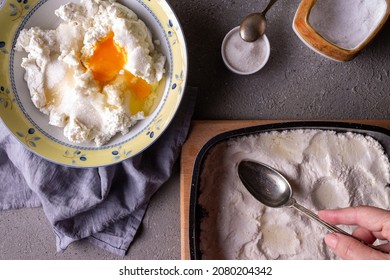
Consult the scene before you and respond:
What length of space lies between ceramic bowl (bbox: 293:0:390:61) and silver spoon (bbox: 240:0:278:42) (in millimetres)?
84

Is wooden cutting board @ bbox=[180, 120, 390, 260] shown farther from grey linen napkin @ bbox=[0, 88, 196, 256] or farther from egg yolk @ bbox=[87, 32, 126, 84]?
egg yolk @ bbox=[87, 32, 126, 84]

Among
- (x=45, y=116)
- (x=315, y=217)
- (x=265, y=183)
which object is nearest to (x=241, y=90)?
(x=265, y=183)

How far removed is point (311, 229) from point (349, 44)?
47cm

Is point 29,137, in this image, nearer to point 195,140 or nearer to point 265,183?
point 195,140

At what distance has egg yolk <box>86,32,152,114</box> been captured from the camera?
41.4 inches

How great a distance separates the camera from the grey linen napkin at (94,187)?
1.11m

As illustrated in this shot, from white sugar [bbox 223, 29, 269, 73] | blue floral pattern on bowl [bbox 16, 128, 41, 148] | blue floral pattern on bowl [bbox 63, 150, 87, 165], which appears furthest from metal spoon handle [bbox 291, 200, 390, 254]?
blue floral pattern on bowl [bbox 16, 128, 41, 148]

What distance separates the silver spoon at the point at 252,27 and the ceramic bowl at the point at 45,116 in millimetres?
157

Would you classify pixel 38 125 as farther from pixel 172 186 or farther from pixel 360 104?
pixel 360 104

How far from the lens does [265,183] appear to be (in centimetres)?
107

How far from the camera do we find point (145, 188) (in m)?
1.12

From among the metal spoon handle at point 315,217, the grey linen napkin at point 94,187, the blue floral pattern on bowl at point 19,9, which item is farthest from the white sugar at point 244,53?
the blue floral pattern on bowl at point 19,9

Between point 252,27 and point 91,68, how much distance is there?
15.6 inches

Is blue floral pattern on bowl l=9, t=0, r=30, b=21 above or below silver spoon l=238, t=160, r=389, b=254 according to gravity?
above
